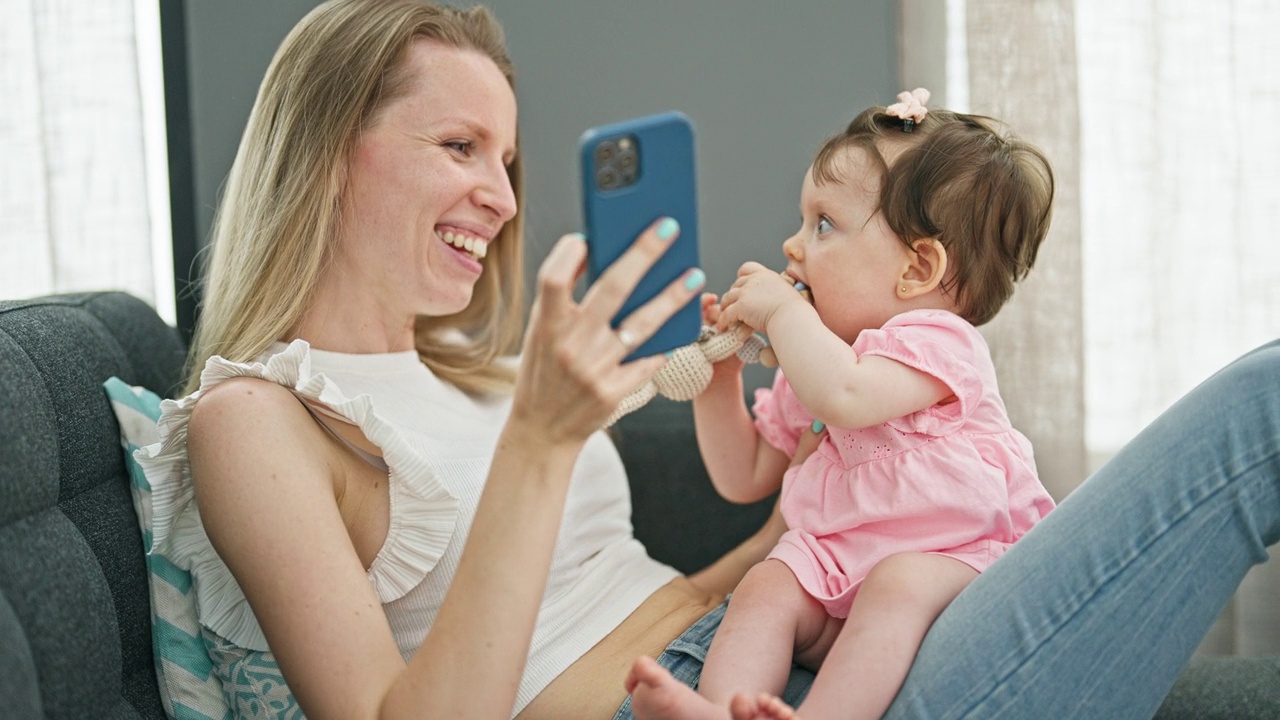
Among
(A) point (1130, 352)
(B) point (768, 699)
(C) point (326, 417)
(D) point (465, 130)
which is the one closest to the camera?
(B) point (768, 699)

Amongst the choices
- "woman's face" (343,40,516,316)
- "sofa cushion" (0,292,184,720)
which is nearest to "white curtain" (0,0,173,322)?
"sofa cushion" (0,292,184,720)

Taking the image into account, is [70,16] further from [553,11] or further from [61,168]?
[553,11]

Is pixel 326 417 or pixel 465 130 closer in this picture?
pixel 326 417

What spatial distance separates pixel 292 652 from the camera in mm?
891

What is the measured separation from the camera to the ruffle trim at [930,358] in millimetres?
1036

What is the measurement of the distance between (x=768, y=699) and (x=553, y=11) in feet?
4.83

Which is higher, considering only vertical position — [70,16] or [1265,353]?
[70,16]

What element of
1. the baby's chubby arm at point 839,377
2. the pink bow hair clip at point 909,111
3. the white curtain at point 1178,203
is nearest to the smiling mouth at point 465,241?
the baby's chubby arm at point 839,377

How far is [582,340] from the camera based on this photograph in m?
0.78

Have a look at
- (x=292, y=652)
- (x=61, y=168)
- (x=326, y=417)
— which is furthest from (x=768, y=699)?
(x=61, y=168)

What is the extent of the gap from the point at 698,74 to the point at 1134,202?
815 mm

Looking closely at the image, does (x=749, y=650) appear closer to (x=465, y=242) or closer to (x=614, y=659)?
(x=614, y=659)

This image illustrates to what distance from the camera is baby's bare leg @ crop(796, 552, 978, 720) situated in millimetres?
923

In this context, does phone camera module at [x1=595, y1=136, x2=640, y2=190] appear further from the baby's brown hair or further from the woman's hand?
the baby's brown hair
